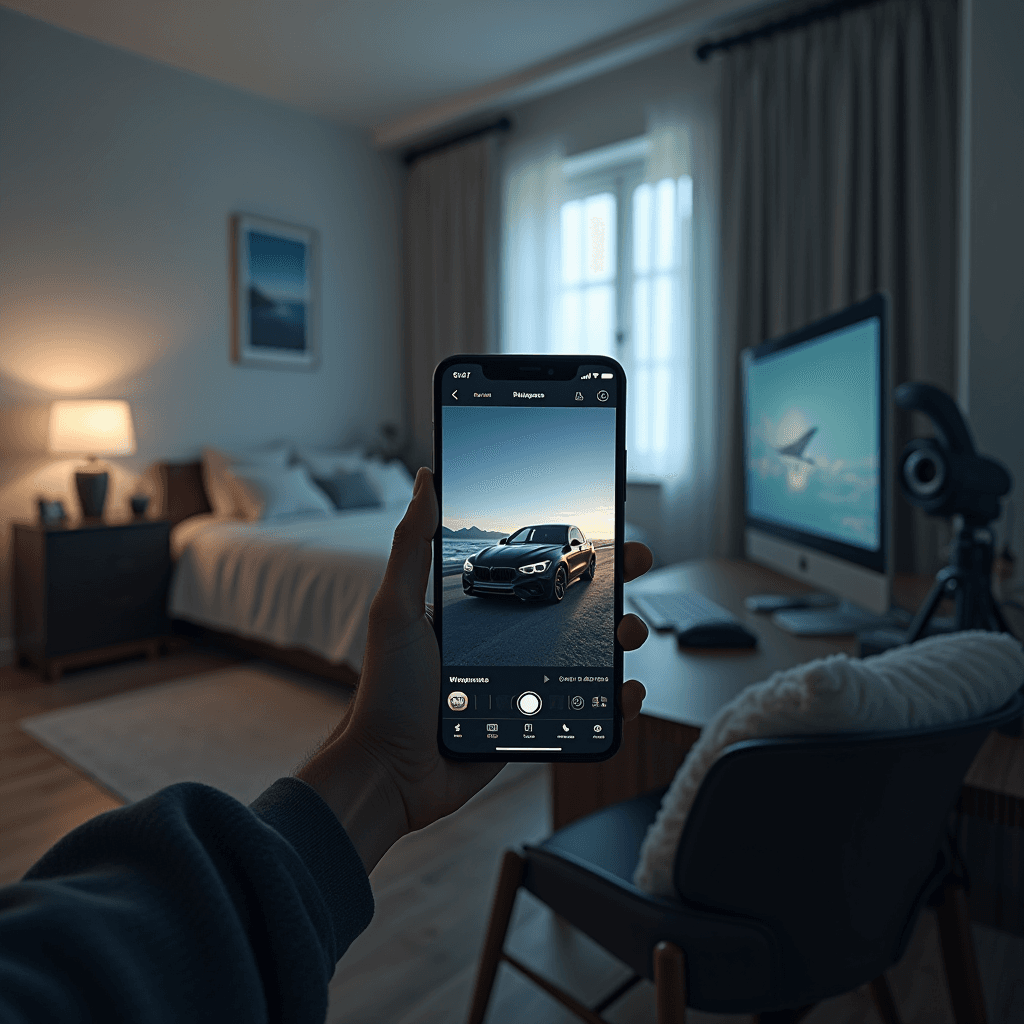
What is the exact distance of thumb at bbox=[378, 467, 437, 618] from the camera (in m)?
0.62

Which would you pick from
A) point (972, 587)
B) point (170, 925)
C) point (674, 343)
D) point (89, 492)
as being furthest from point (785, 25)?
point (170, 925)

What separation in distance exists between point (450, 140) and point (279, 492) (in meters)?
2.76

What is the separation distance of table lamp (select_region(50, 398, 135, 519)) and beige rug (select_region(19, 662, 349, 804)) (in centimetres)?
110

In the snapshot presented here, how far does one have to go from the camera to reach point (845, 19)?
3.18 meters

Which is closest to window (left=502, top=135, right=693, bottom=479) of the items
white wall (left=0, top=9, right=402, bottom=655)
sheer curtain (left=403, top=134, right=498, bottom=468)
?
sheer curtain (left=403, top=134, right=498, bottom=468)

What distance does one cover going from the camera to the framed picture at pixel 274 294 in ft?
14.4

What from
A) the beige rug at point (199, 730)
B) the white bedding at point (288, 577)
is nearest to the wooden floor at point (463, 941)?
the beige rug at point (199, 730)

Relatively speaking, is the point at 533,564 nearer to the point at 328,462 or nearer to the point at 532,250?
the point at 328,462

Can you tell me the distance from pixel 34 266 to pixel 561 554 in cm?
399

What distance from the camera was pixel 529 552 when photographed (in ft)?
2.13

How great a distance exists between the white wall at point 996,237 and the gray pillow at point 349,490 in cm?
318

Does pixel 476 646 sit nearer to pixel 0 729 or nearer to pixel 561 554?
pixel 561 554

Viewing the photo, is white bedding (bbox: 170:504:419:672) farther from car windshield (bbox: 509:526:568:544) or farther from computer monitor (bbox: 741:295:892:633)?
car windshield (bbox: 509:526:568:544)

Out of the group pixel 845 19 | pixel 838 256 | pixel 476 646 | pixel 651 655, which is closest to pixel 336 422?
pixel 838 256
